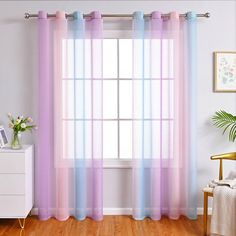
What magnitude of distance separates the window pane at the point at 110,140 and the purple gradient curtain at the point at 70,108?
24 centimetres

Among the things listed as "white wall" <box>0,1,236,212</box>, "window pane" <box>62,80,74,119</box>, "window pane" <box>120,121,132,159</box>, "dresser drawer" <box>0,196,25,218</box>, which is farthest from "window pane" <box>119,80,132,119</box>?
"dresser drawer" <box>0,196,25,218</box>

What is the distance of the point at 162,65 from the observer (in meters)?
3.89

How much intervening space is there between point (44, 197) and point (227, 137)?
215 cm

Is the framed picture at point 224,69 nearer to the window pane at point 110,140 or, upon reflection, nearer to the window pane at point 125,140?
the window pane at point 125,140

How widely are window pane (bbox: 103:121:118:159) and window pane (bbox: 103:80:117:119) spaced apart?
92 millimetres

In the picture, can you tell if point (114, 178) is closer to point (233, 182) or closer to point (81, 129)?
point (81, 129)

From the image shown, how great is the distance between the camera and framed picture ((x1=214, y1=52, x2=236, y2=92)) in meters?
4.01

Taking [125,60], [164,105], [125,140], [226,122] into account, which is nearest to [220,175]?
[226,122]

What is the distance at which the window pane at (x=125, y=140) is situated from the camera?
415cm

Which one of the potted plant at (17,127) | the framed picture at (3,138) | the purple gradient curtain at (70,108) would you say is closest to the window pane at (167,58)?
the purple gradient curtain at (70,108)

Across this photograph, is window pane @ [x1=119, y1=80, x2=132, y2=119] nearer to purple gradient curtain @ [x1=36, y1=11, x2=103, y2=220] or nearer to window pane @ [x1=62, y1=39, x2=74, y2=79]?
purple gradient curtain @ [x1=36, y1=11, x2=103, y2=220]

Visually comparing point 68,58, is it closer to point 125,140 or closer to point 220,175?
point 125,140

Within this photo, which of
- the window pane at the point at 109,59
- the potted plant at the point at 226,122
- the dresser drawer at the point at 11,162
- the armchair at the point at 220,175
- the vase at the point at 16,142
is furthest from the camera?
the window pane at the point at 109,59

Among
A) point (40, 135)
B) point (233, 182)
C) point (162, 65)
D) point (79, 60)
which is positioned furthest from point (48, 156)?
point (233, 182)
